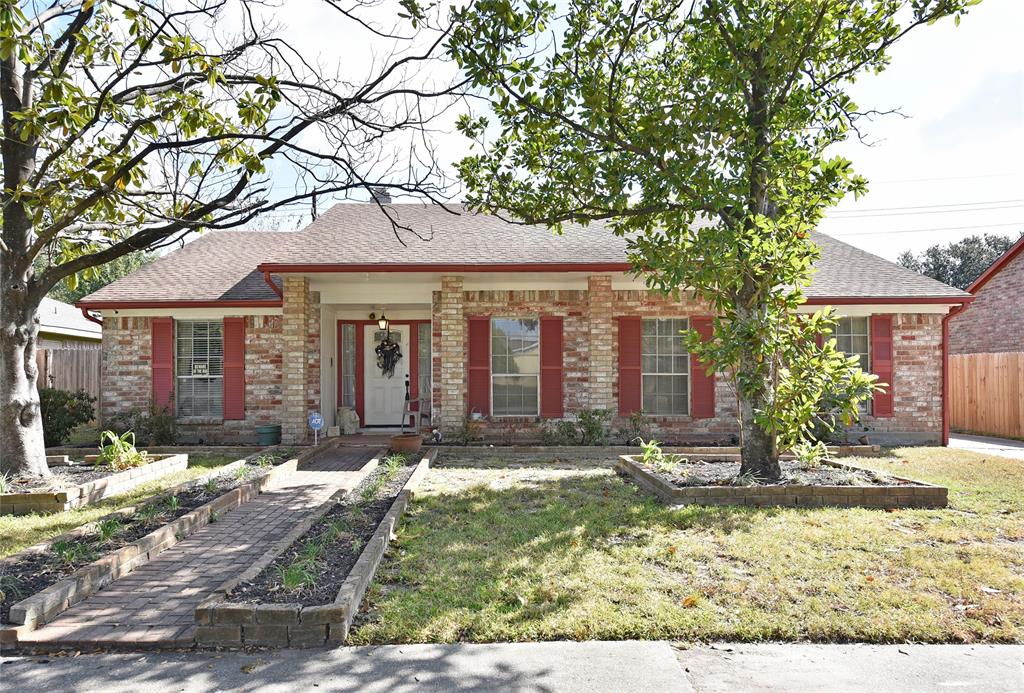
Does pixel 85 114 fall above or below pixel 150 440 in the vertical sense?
above

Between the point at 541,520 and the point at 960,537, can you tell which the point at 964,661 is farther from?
the point at 541,520

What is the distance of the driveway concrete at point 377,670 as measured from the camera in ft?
10.3

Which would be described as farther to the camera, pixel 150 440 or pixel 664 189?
pixel 150 440

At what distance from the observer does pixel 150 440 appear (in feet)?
37.9

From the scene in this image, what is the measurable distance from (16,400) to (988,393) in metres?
18.8

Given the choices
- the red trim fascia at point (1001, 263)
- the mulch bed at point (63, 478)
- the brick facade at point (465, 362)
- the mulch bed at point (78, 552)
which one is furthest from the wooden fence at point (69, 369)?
the red trim fascia at point (1001, 263)

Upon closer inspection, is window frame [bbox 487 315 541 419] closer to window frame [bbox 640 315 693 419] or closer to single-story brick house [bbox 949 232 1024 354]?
window frame [bbox 640 315 693 419]

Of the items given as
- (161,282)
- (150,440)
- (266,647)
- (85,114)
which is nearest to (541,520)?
(266,647)

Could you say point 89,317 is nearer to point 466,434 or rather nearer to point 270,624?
point 466,434

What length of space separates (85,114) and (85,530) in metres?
3.71

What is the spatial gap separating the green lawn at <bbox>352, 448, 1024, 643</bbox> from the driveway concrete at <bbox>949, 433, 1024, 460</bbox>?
16.5 ft

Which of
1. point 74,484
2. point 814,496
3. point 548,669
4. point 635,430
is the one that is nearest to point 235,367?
point 74,484

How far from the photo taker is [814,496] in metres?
6.83

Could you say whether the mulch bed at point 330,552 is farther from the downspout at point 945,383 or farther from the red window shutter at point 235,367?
the downspout at point 945,383
